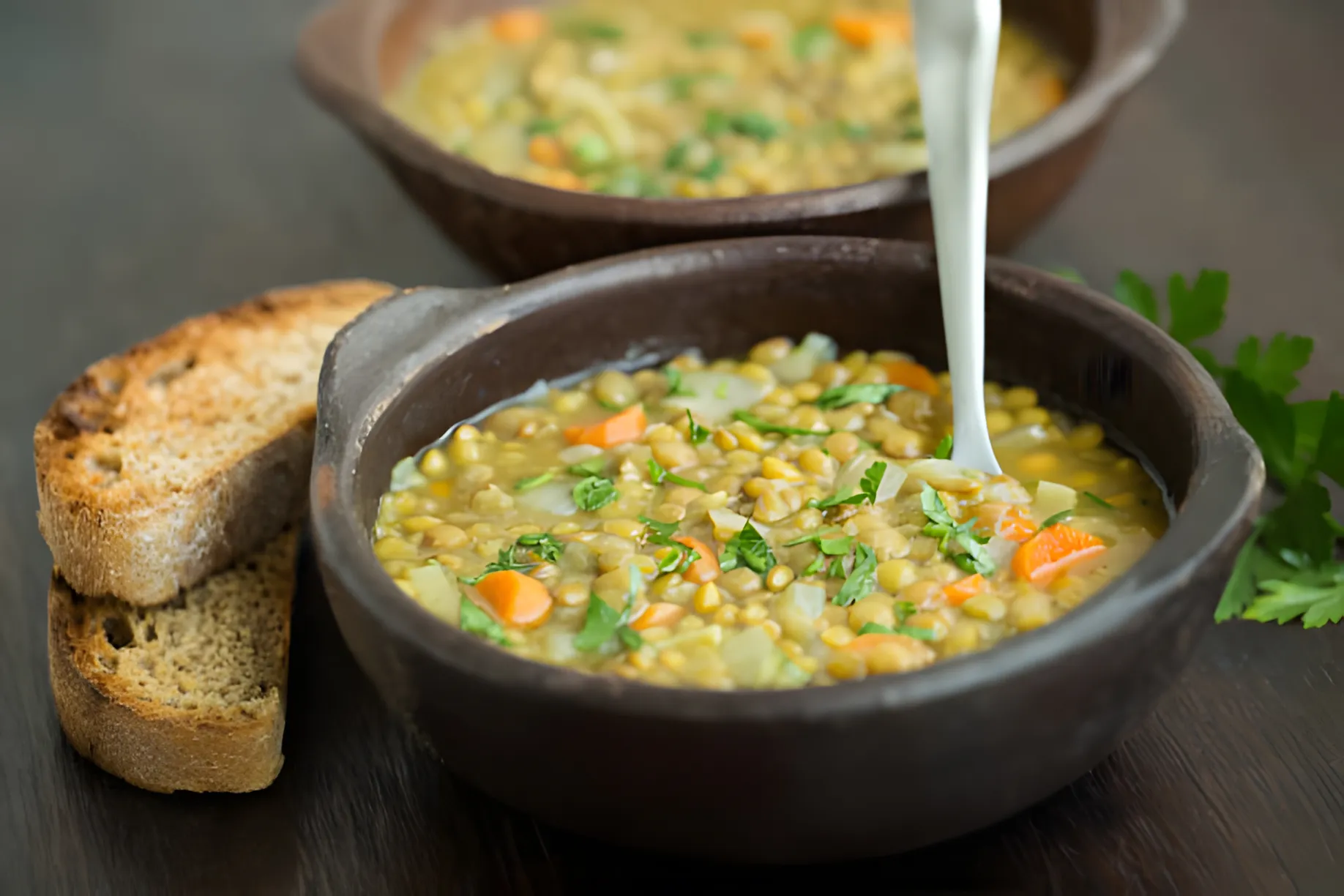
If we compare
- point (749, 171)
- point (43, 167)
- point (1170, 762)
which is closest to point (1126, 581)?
point (1170, 762)

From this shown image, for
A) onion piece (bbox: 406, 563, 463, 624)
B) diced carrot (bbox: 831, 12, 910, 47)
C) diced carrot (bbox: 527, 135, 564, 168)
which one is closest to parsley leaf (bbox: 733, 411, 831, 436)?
onion piece (bbox: 406, 563, 463, 624)

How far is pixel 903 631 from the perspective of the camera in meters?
2.04

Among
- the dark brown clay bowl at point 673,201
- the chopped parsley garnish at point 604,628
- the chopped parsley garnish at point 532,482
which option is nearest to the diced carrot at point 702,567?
the chopped parsley garnish at point 604,628

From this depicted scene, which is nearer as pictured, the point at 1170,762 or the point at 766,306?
the point at 1170,762

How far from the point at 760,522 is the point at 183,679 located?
3.18 ft

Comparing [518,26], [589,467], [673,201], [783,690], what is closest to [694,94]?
[518,26]

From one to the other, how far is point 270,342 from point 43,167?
5.81 ft

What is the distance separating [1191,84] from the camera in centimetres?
434

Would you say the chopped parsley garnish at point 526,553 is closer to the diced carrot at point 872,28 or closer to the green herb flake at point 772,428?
the green herb flake at point 772,428

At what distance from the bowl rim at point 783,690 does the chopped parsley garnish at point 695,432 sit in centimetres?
28

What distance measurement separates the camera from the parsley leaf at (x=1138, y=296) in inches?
113

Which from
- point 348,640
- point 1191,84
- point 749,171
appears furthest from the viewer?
point 1191,84

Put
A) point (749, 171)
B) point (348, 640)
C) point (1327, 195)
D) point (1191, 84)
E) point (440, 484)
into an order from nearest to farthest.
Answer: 1. point (348, 640)
2. point (440, 484)
3. point (749, 171)
4. point (1327, 195)
5. point (1191, 84)

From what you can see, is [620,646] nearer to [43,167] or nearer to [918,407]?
[918,407]
